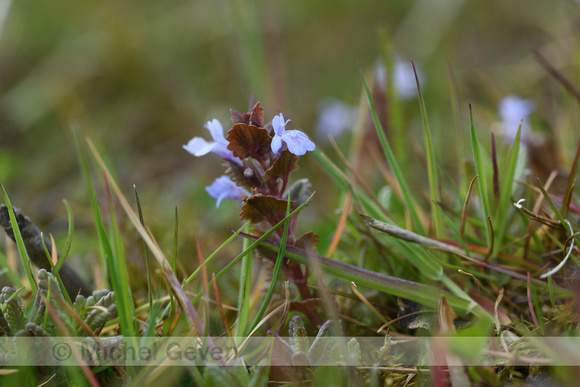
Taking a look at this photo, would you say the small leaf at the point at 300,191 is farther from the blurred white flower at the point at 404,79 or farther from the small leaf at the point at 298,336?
the blurred white flower at the point at 404,79

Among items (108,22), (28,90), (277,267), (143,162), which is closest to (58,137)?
(28,90)

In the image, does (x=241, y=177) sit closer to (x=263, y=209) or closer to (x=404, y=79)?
(x=263, y=209)

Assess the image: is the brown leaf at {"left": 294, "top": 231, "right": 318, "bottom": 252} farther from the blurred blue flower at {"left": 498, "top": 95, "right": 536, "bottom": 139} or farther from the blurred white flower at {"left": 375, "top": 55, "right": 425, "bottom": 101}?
the blurred white flower at {"left": 375, "top": 55, "right": 425, "bottom": 101}

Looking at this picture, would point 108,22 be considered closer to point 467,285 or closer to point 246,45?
point 246,45

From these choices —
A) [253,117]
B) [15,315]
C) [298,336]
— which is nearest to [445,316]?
[298,336]

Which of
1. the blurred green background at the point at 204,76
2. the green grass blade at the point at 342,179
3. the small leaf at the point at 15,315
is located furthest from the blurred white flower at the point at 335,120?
the small leaf at the point at 15,315
